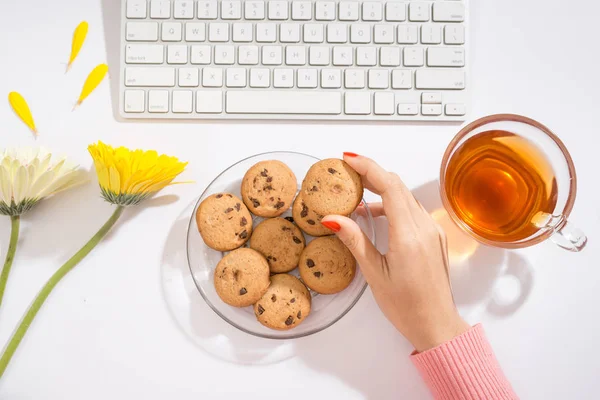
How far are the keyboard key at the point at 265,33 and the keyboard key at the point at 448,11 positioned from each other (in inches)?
11.3

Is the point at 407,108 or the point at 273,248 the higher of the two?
the point at 407,108

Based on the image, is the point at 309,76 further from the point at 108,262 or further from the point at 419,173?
the point at 108,262

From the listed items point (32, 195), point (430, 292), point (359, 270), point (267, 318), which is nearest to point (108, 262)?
point (32, 195)

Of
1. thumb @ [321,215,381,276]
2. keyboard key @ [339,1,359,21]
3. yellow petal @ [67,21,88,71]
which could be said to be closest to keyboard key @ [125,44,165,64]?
yellow petal @ [67,21,88,71]

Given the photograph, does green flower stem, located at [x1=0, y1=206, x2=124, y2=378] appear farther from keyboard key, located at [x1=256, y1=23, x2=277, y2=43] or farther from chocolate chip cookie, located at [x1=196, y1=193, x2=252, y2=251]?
keyboard key, located at [x1=256, y1=23, x2=277, y2=43]

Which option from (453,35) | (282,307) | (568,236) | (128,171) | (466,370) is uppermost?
(453,35)

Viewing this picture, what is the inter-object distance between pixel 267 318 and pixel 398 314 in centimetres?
21

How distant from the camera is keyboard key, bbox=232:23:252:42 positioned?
846 mm

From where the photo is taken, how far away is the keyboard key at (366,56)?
851 millimetres

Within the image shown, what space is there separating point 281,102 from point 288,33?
0.12 metres

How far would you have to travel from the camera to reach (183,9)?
2.77 ft

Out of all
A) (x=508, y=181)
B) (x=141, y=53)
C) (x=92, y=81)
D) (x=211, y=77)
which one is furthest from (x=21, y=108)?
(x=508, y=181)

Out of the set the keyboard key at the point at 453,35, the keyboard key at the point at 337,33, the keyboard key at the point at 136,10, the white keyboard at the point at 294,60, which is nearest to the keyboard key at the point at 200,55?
the white keyboard at the point at 294,60

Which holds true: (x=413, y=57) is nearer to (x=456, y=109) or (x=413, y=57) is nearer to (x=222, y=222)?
(x=456, y=109)
